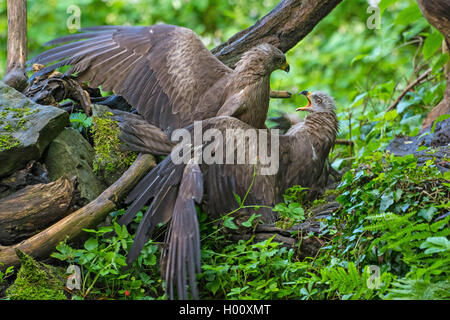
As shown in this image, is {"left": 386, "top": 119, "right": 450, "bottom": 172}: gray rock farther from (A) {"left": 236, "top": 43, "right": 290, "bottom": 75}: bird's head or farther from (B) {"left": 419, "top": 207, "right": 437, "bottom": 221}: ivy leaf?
(A) {"left": 236, "top": 43, "right": 290, "bottom": 75}: bird's head

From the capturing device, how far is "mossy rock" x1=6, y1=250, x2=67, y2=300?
10.9 feet

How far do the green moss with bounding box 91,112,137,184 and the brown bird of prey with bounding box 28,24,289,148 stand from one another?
1.04 feet


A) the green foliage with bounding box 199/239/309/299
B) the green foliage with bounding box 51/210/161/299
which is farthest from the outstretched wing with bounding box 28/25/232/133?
the green foliage with bounding box 199/239/309/299

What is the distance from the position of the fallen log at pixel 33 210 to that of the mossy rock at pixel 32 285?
396 millimetres

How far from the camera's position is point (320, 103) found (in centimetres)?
504

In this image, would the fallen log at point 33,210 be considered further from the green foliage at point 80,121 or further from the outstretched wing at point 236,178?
the outstretched wing at point 236,178

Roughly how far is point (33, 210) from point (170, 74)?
1641 mm

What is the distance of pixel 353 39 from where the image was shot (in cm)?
927

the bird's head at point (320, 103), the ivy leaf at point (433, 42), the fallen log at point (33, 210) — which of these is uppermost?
the ivy leaf at point (433, 42)

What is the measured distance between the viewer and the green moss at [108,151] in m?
4.32

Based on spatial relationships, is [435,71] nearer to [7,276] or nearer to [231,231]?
[231,231]

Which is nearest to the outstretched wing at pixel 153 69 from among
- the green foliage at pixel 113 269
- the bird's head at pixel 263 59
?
the bird's head at pixel 263 59

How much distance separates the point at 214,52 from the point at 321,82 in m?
3.59

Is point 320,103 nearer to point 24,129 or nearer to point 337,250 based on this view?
point 337,250
